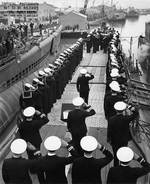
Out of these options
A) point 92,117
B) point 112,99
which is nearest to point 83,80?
point 92,117

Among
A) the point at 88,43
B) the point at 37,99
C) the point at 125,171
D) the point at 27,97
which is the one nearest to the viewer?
the point at 125,171

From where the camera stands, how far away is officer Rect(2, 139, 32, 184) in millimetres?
4645

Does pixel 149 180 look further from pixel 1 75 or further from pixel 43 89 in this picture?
pixel 1 75

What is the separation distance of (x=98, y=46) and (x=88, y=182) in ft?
64.9

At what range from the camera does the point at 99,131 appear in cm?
896

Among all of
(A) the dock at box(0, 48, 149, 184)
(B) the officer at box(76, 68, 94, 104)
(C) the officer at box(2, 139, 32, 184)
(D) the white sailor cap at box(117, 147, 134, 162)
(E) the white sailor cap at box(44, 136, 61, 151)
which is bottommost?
(A) the dock at box(0, 48, 149, 184)

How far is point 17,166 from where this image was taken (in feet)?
15.2

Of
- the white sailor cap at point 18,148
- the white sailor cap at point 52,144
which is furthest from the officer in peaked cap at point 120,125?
the white sailor cap at point 18,148

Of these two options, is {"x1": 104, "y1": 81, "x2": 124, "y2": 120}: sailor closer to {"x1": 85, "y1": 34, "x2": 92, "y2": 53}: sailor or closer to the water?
{"x1": 85, "y1": 34, "x2": 92, "y2": 53}: sailor

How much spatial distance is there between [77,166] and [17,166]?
0.96 meters

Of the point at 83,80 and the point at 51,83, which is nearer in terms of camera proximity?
the point at 83,80

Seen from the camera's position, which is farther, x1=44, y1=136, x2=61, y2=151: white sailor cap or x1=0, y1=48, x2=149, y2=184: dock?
x1=0, y1=48, x2=149, y2=184: dock

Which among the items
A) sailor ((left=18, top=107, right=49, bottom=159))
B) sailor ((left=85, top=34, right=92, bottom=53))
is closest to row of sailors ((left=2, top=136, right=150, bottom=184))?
sailor ((left=18, top=107, right=49, bottom=159))

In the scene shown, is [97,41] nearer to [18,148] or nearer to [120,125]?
[120,125]
